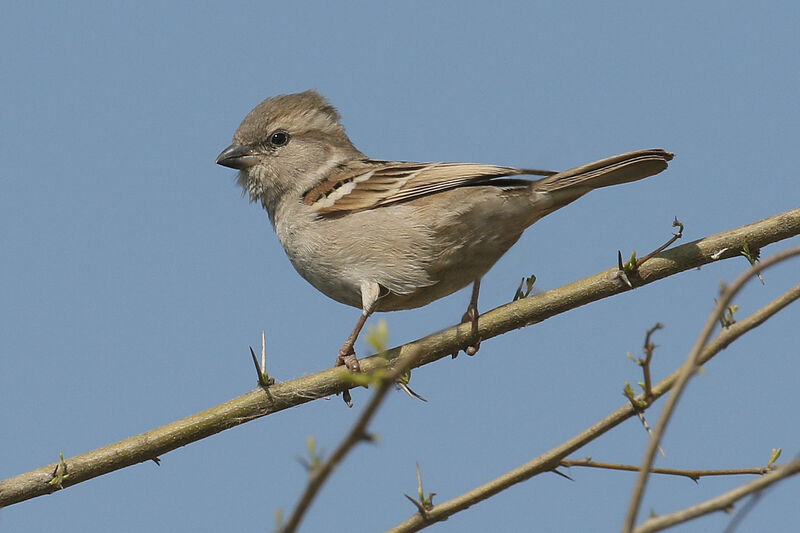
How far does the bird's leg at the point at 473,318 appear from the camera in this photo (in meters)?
5.16

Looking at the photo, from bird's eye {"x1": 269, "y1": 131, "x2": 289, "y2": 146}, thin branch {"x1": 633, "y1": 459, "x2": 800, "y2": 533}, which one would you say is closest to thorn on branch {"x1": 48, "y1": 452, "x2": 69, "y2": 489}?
thin branch {"x1": 633, "y1": 459, "x2": 800, "y2": 533}

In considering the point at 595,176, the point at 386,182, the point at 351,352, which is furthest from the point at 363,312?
the point at 595,176

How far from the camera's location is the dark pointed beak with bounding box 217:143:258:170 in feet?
24.7

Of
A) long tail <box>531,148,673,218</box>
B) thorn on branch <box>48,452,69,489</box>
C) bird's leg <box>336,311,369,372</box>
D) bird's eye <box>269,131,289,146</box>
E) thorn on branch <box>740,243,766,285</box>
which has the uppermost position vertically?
bird's eye <box>269,131,289,146</box>

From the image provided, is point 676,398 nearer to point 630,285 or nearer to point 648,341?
point 648,341

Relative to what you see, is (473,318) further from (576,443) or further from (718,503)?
(718,503)

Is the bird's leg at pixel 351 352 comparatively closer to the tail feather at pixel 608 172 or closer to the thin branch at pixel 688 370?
the tail feather at pixel 608 172

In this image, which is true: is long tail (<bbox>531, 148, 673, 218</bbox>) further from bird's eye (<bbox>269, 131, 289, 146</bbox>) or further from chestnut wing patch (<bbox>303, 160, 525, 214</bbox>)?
bird's eye (<bbox>269, 131, 289, 146</bbox>)

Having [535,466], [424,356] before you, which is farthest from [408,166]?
[535,466]

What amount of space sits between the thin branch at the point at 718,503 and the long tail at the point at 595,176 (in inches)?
143

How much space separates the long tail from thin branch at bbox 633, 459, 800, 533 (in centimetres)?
362

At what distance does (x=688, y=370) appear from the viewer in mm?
2484

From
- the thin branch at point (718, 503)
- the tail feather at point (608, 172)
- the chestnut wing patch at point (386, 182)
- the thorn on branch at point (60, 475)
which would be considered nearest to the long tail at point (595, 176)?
the tail feather at point (608, 172)

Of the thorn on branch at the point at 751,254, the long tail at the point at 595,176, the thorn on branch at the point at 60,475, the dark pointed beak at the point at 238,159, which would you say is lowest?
the thorn on branch at the point at 60,475
